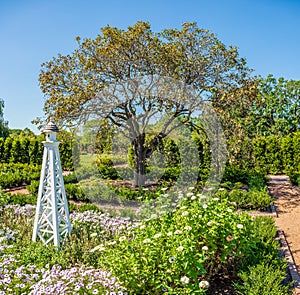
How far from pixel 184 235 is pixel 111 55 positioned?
17.5 feet

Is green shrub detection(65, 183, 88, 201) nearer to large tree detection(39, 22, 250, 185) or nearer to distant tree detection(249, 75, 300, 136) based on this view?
→ large tree detection(39, 22, 250, 185)

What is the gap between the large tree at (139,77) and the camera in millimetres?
7105

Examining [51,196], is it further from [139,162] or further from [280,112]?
[280,112]

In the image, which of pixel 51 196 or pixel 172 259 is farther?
pixel 51 196

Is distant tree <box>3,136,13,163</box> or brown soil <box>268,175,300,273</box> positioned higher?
distant tree <box>3,136,13,163</box>

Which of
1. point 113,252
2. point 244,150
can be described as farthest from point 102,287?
point 244,150

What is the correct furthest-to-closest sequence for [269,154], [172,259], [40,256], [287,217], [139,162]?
[269,154] → [139,162] → [287,217] → [40,256] → [172,259]

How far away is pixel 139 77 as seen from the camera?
24.1ft

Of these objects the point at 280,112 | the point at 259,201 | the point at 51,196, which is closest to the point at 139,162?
the point at 259,201

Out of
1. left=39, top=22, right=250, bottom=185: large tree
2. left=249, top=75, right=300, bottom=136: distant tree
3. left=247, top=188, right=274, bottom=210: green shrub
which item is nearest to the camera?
left=247, top=188, right=274, bottom=210: green shrub

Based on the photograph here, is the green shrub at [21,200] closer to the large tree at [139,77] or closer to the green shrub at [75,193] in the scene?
the green shrub at [75,193]

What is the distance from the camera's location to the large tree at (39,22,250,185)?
280 inches

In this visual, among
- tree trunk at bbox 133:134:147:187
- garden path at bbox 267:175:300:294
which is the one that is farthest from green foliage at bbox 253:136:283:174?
tree trunk at bbox 133:134:147:187

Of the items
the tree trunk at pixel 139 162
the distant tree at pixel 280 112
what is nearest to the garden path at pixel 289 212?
the tree trunk at pixel 139 162
